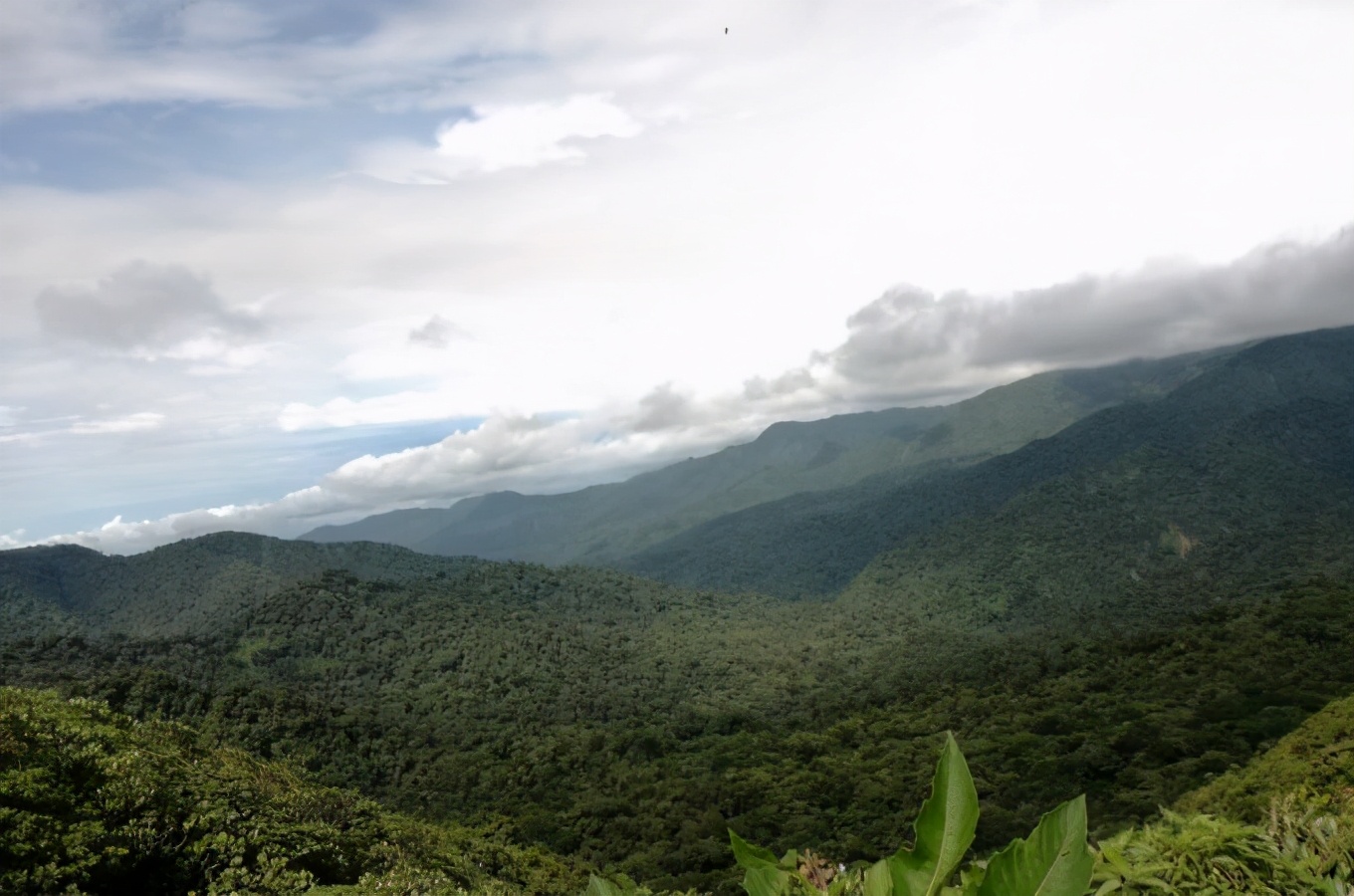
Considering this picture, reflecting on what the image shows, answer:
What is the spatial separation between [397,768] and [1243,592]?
100666 millimetres

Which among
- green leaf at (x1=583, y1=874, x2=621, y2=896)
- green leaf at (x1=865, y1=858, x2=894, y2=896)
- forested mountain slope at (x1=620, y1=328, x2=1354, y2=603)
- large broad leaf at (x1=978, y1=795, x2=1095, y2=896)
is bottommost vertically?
forested mountain slope at (x1=620, y1=328, x2=1354, y2=603)

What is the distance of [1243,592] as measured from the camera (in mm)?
96062

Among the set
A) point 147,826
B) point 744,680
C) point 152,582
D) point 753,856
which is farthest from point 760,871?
point 152,582

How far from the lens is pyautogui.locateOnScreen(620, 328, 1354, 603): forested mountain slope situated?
12619cm

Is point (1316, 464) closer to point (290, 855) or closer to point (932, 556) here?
point (932, 556)

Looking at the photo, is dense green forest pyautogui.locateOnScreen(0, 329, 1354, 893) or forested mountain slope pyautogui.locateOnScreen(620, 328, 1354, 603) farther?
forested mountain slope pyautogui.locateOnScreen(620, 328, 1354, 603)

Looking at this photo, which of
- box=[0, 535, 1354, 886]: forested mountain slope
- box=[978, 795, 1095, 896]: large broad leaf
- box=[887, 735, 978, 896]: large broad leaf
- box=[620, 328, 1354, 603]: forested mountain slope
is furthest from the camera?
box=[620, 328, 1354, 603]: forested mountain slope

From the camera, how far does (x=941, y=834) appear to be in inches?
Answer: 57.5

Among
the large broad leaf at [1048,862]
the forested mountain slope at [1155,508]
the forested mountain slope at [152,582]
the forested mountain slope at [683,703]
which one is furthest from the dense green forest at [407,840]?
the forested mountain slope at [1155,508]

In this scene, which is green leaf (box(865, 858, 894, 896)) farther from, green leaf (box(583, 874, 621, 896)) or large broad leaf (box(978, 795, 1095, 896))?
green leaf (box(583, 874, 621, 896))

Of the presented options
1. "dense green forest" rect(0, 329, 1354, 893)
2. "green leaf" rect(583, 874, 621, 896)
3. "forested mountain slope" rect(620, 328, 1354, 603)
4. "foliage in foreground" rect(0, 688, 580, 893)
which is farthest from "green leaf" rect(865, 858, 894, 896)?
"forested mountain slope" rect(620, 328, 1354, 603)

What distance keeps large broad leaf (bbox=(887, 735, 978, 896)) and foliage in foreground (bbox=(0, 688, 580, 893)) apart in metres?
9.57

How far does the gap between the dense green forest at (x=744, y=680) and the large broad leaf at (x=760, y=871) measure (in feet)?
3.81

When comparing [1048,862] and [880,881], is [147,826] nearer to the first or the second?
[880,881]
